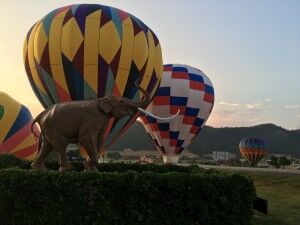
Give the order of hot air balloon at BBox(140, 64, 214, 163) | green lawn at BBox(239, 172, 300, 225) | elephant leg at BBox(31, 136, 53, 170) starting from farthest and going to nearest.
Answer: hot air balloon at BBox(140, 64, 214, 163)
green lawn at BBox(239, 172, 300, 225)
elephant leg at BBox(31, 136, 53, 170)

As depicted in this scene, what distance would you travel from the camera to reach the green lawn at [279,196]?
642 inches

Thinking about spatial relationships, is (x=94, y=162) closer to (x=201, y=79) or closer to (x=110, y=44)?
(x=110, y=44)

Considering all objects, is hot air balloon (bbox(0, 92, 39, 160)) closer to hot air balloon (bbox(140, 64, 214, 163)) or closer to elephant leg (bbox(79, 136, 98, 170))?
hot air balloon (bbox(140, 64, 214, 163))

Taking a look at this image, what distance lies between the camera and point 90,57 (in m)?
22.5

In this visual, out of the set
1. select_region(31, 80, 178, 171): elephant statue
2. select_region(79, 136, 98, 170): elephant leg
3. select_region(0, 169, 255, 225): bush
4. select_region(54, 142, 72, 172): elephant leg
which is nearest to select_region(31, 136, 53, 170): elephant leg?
select_region(31, 80, 178, 171): elephant statue

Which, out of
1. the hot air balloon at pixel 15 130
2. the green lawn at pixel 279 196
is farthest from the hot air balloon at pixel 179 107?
the hot air balloon at pixel 15 130

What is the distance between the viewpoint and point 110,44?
22562mm

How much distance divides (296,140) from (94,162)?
555 ft

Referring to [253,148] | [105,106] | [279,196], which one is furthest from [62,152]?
[253,148]

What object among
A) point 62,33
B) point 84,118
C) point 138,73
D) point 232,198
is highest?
point 62,33

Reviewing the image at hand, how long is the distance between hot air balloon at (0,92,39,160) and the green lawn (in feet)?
43.8

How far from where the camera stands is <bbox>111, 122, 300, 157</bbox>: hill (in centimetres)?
13775

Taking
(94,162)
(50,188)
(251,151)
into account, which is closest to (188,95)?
(94,162)

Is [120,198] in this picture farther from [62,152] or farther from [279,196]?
[279,196]
